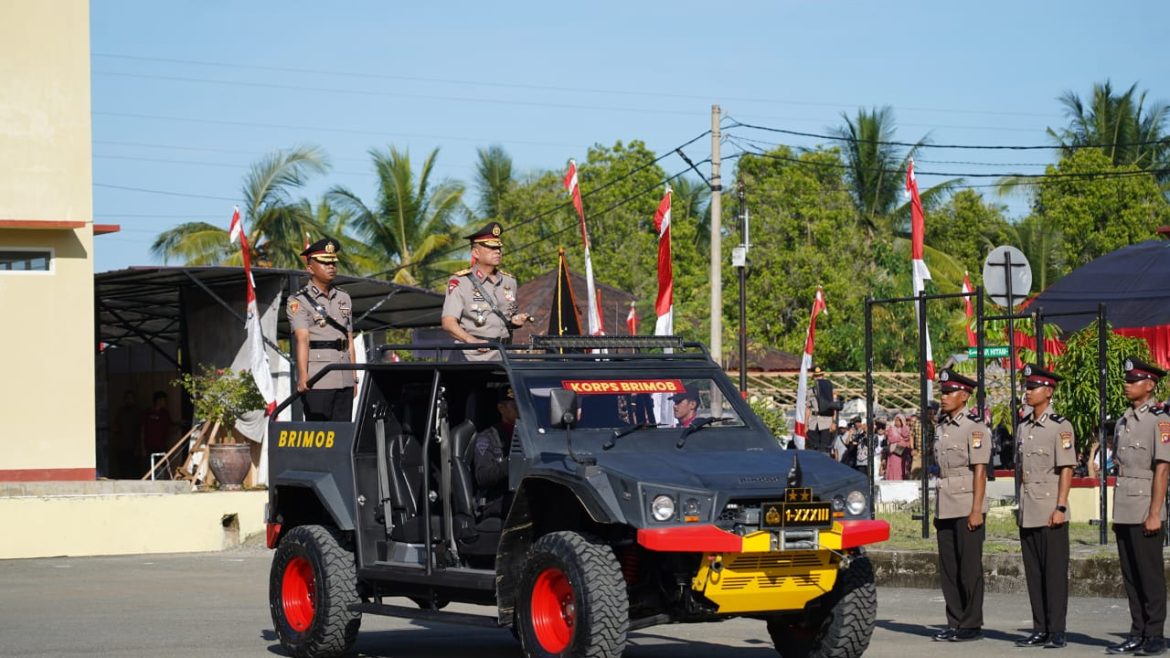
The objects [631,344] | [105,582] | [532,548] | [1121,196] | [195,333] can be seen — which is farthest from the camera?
[1121,196]

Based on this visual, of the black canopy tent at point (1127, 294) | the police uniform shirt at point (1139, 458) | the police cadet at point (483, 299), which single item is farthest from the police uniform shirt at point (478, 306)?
the black canopy tent at point (1127, 294)

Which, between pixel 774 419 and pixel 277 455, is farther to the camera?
pixel 774 419

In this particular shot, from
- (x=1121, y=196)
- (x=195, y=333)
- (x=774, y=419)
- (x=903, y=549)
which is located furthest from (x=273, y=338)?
(x=1121, y=196)

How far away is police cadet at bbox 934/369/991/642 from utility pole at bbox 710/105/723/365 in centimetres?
1703

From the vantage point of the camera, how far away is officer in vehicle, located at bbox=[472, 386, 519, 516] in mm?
9852

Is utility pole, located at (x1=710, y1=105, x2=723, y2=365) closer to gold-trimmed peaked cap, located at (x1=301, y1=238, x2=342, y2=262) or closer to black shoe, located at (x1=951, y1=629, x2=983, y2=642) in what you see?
gold-trimmed peaked cap, located at (x1=301, y1=238, x2=342, y2=262)

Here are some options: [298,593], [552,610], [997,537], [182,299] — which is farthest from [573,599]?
[182,299]

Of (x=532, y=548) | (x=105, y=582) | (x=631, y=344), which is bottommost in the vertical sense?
(x=105, y=582)

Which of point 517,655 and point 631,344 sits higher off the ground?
point 631,344

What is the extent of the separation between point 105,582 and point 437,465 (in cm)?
776

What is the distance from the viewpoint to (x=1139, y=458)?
35.2ft

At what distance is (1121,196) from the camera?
165ft

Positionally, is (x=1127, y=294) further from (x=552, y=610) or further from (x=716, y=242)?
(x=552, y=610)

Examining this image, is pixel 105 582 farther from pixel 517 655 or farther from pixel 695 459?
pixel 695 459
